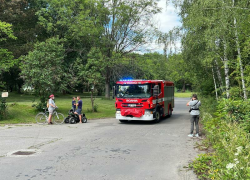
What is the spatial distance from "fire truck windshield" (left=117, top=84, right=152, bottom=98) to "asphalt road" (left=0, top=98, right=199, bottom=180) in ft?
15.6

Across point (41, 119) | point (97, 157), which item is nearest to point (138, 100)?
point (41, 119)

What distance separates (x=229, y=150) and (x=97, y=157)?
11.3 ft

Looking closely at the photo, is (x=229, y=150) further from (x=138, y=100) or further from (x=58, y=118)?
(x=58, y=118)

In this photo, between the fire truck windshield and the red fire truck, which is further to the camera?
the fire truck windshield

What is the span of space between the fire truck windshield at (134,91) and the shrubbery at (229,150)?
239 inches

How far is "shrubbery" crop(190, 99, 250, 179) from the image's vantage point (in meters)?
4.29

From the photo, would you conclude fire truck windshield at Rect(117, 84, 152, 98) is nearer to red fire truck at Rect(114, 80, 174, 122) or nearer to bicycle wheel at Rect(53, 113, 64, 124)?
red fire truck at Rect(114, 80, 174, 122)

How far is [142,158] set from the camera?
6.93 metres

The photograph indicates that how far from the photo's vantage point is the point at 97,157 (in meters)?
7.00

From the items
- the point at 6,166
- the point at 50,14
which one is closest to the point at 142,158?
the point at 6,166

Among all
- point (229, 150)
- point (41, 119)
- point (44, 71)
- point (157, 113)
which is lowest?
point (41, 119)

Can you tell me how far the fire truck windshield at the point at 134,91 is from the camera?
14.9 meters

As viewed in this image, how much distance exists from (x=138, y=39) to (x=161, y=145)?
25.0 meters

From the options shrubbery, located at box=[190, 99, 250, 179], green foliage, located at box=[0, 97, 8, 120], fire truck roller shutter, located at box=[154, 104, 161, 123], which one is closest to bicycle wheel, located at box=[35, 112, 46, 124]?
green foliage, located at box=[0, 97, 8, 120]
